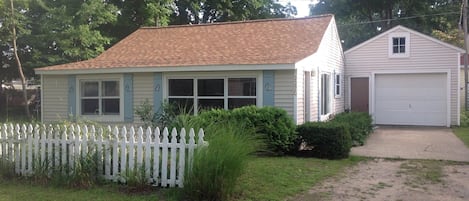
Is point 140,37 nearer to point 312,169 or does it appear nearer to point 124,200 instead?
point 312,169

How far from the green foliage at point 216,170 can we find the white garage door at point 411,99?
15100mm

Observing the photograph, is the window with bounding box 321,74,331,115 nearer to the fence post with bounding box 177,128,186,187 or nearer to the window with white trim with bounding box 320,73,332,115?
the window with white trim with bounding box 320,73,332,115

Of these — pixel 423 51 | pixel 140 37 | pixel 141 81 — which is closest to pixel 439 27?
pixel 423 51

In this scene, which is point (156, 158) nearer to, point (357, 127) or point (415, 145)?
point (357, 127)

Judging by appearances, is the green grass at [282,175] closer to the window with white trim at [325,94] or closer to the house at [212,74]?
the house at [212,74]

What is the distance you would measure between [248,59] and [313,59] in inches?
85.2

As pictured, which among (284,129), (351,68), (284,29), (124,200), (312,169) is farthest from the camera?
A: (351,68)

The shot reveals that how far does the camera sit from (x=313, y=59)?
13938 millimetres

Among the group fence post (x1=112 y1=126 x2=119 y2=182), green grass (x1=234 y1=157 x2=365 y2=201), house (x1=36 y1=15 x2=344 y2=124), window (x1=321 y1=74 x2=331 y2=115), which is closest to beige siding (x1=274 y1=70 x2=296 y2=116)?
house (x1=36 y1=15 x2=344 y2=124)

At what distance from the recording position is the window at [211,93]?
13375 millimetres

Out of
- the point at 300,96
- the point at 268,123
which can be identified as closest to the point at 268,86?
the point at 300,96

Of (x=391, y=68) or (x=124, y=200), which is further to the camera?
(x=391, y=68)

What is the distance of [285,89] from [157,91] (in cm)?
431

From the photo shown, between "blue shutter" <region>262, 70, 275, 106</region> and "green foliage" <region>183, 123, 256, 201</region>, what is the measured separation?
6.43 m
